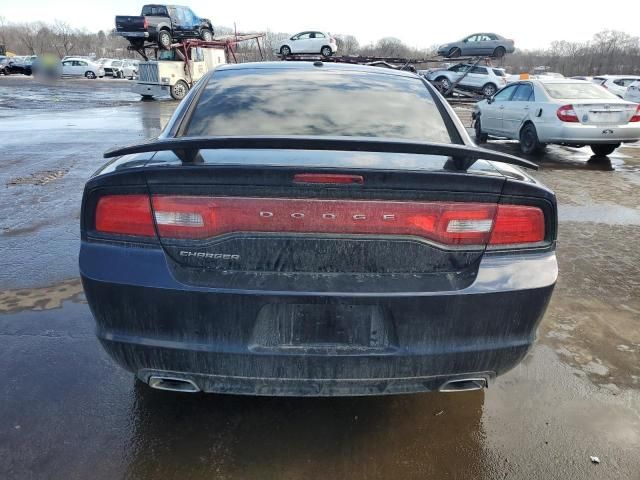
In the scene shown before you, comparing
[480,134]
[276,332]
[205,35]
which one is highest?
[205,35]

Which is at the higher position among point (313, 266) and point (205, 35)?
point (205, 35)

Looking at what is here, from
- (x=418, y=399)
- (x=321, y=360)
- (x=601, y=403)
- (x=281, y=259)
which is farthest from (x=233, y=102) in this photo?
(x=601, y=403)

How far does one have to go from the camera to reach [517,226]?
1.91m

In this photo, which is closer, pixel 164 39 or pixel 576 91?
pixel 576 91

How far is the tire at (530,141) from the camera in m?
9.75

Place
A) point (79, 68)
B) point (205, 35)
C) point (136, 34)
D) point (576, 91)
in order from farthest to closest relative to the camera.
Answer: point (79, 68), point (205, 35), point (136, 34), point (576, 91)

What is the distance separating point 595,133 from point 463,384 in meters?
8.48

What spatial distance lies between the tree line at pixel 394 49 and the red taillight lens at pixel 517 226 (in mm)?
30257

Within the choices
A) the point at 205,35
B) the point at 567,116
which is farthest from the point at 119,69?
the point at 567,116

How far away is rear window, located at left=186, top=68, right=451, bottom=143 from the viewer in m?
2.58

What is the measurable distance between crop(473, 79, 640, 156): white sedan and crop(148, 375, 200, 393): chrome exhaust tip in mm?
8855

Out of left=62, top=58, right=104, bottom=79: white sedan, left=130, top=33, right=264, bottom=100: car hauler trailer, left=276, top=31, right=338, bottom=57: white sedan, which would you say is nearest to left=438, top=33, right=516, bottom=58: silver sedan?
left=276, top=31, right=338, bottom=57: white sedan

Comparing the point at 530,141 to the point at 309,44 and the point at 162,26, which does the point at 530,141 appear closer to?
the point at 162,26

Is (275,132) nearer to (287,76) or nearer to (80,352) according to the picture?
(287,76)
